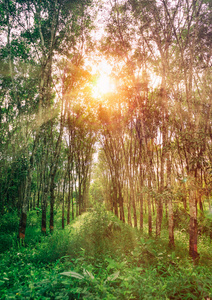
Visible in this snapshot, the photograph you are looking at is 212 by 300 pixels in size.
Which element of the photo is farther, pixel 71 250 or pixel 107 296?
pixel 71 250

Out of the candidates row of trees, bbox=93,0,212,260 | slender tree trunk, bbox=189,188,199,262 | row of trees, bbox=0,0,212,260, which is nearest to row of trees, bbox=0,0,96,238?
row of trees, bbox=0,0,212,260

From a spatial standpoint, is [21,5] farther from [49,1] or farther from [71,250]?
[71,250]

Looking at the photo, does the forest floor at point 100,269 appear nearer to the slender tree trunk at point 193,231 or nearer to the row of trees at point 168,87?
the slender tree trunk at point 193,231

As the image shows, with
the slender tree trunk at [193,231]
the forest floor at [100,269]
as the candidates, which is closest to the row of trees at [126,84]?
the slender tree trunk at [193,231]

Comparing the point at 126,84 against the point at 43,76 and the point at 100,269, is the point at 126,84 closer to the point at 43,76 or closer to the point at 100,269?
the point at 43,76

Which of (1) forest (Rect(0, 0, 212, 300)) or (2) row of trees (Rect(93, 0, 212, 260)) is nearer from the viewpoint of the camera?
(1) forest (Rect(0, 0, 212, 300))

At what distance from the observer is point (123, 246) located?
5238 millimetres

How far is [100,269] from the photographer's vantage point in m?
2.93

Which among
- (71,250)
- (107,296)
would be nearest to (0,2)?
(71,250)

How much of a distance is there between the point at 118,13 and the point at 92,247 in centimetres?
1005

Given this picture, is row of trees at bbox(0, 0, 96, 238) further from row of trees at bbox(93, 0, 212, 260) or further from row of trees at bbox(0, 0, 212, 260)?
row of trees at bbox(93, 0, 212, 260)

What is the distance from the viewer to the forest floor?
2049mm

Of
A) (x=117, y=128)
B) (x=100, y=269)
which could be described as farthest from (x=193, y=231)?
(x=117, y=128)

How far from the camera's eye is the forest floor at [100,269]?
2.05 metres
